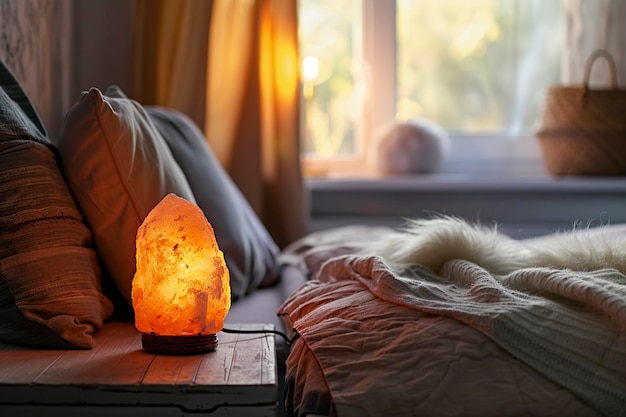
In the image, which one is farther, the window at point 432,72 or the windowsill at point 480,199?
the window at point 432,72

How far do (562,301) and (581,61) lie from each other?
6.68ft

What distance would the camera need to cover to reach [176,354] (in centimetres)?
112

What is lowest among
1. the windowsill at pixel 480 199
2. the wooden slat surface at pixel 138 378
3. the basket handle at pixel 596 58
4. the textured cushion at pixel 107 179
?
the windowsill at pixel 480 199

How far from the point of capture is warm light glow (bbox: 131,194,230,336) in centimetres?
112

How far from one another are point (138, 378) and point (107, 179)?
1.40ft

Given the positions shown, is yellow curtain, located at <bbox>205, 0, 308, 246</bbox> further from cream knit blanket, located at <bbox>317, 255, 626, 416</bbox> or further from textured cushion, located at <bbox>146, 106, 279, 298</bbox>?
cream knit blanket, located at <bbox>317, 255, 626, 416</bbox>

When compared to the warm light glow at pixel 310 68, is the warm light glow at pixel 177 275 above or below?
below

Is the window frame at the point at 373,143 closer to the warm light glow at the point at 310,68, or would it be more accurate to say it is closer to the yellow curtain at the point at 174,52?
the warm light glow at the point at 310,68

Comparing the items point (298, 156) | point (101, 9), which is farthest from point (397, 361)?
point (101, 9)

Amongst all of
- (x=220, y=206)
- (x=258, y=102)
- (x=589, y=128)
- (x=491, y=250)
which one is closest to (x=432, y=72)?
(x=589, y=128)

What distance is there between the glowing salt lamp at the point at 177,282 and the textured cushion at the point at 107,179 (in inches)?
8.9

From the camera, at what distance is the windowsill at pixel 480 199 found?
2.76 meters

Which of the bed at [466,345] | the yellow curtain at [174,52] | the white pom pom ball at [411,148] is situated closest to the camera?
the bed at [466,345]

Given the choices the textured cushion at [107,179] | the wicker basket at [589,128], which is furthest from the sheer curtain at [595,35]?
the textured cushion at [107,179]
